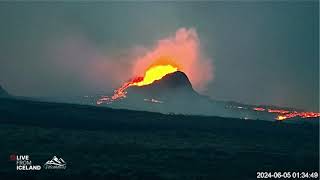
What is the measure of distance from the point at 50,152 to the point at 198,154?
1382cm

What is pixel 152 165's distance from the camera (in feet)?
121

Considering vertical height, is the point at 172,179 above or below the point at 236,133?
below

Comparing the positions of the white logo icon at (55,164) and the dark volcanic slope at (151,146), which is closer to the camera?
the white logo icon at (55,164)

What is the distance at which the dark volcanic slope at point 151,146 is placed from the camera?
115 feet

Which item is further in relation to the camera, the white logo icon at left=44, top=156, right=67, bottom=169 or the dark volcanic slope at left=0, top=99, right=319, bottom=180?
the dark volcanic slope at left=0, top=99, right=319, bottom=180

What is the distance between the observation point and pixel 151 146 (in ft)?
154

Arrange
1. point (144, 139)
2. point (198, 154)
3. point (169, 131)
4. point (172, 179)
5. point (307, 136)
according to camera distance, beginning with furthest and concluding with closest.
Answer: point (307, 136) → point (169, 131) → point (144, 139) → point (198, 154) → point (172, 179)

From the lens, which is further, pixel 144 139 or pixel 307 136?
pixel 307 136

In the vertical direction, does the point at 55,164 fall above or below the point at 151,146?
below

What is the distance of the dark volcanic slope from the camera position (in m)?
35.2

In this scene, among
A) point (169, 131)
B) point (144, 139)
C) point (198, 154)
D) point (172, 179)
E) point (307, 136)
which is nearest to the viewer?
point (172, 179)

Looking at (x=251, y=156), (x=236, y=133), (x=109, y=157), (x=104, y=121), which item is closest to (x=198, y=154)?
(x=251, y=156)

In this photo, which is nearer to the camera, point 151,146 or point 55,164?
point 55,164

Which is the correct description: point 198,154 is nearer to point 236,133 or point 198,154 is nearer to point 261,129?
point 236,133
